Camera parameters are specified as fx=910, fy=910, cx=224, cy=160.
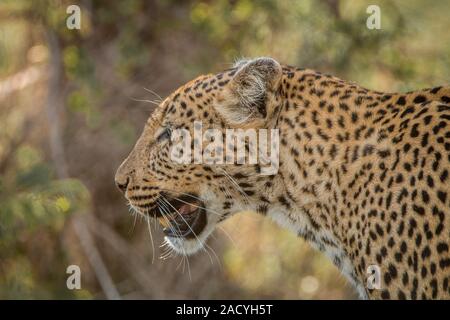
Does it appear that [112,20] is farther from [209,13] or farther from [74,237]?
[74,237]

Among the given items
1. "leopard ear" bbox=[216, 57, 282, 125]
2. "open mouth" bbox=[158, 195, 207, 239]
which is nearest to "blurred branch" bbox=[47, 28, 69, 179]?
"open mouth" bbox=[158, 195, 207, 239]

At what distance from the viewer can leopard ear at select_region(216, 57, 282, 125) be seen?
634cm

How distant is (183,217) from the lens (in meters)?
6.85

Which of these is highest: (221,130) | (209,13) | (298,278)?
(209,13)

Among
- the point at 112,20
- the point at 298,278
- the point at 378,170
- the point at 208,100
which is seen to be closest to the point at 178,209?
the point at 208,100

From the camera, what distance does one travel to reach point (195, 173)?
6625mm

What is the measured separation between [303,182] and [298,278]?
7.46 m

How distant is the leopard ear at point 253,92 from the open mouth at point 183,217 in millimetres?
710

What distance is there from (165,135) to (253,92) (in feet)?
2.71

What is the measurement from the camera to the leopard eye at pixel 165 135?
6785 millimetres

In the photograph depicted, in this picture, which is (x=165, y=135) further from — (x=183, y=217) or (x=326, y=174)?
(x=326, y=174)

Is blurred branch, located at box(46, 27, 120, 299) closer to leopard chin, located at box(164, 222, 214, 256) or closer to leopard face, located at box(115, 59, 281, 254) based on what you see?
leopard chin, located at box(164, 222, 214, 256)

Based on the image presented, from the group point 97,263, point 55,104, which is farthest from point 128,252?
point 55,104

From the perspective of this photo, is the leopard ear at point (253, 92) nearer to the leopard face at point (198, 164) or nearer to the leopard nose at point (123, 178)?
the leopard face at point (198, 164)
